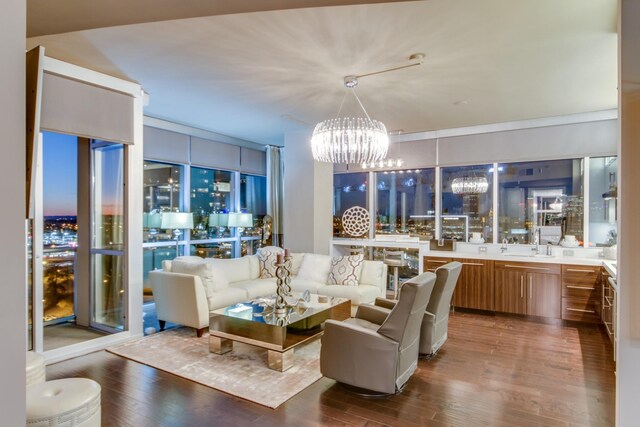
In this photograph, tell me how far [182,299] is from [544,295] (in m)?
5.01

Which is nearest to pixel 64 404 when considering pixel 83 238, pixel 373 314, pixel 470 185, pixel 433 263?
pixel 373 314

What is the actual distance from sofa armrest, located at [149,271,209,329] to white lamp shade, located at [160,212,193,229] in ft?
3.65

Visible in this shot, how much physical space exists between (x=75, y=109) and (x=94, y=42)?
0.88 m

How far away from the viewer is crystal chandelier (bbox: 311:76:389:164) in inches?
161

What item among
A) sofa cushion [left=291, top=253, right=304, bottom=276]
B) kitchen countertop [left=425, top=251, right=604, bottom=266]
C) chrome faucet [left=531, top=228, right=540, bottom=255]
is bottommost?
sofa cushion [left=291, top=253, right=304, bottom=276]

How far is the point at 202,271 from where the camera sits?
469 cm

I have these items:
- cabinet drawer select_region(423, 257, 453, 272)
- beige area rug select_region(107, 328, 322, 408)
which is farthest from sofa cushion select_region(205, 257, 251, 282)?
cabinet drawer select_region(423, 257, 453, 272)

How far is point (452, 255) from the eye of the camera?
605 cm

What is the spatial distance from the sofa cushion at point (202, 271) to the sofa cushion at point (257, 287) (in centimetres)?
42

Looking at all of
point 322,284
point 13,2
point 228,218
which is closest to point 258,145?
point 228,218

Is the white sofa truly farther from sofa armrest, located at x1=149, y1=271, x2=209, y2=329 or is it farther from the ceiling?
the ceiling

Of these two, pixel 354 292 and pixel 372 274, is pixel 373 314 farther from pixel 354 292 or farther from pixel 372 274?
pixel 372 274

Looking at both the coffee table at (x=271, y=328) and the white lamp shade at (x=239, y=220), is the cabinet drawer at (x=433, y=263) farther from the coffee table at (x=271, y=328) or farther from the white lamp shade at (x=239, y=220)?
the white lamp shade at (x=239, y=220)

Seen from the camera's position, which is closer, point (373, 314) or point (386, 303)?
point (373, 314)
